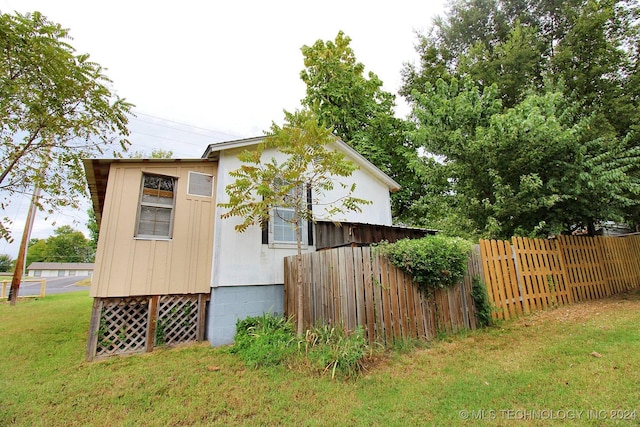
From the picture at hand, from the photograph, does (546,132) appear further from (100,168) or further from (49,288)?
(49,288)

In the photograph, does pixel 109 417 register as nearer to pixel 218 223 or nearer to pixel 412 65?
pixel 218 223

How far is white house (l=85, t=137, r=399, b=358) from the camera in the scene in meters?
5.77

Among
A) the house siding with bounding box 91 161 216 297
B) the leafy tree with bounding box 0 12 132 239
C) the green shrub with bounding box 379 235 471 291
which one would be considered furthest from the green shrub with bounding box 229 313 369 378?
the leafy tree with bounding box 0 12 132 239

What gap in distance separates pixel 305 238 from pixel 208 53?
1058cm

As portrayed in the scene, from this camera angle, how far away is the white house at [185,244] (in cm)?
577

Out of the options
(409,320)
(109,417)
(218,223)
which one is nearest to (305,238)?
(218,223)

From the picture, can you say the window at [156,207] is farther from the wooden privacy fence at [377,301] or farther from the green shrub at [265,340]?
the wooden privacy fence at [377,301]

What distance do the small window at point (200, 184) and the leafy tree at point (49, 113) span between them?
8.69ft

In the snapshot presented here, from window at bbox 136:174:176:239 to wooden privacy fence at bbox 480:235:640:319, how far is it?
280 inches

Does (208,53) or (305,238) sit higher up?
(208,53)

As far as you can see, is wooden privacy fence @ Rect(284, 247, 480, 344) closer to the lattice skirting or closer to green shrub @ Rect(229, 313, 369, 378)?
green shrub @ Rect(229, 313, 369, 378)

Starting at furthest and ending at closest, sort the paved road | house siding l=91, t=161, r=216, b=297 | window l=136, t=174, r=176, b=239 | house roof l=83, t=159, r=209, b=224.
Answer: the paved road
window l=136, t=174, r=176, b=239
house roof l=83, t=159, r=209, b=224
house siding l=91, t=161, r=216, b=297

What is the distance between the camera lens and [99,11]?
7637mm

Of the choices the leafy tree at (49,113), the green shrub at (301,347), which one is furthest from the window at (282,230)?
the leafy tree at (49,113)
